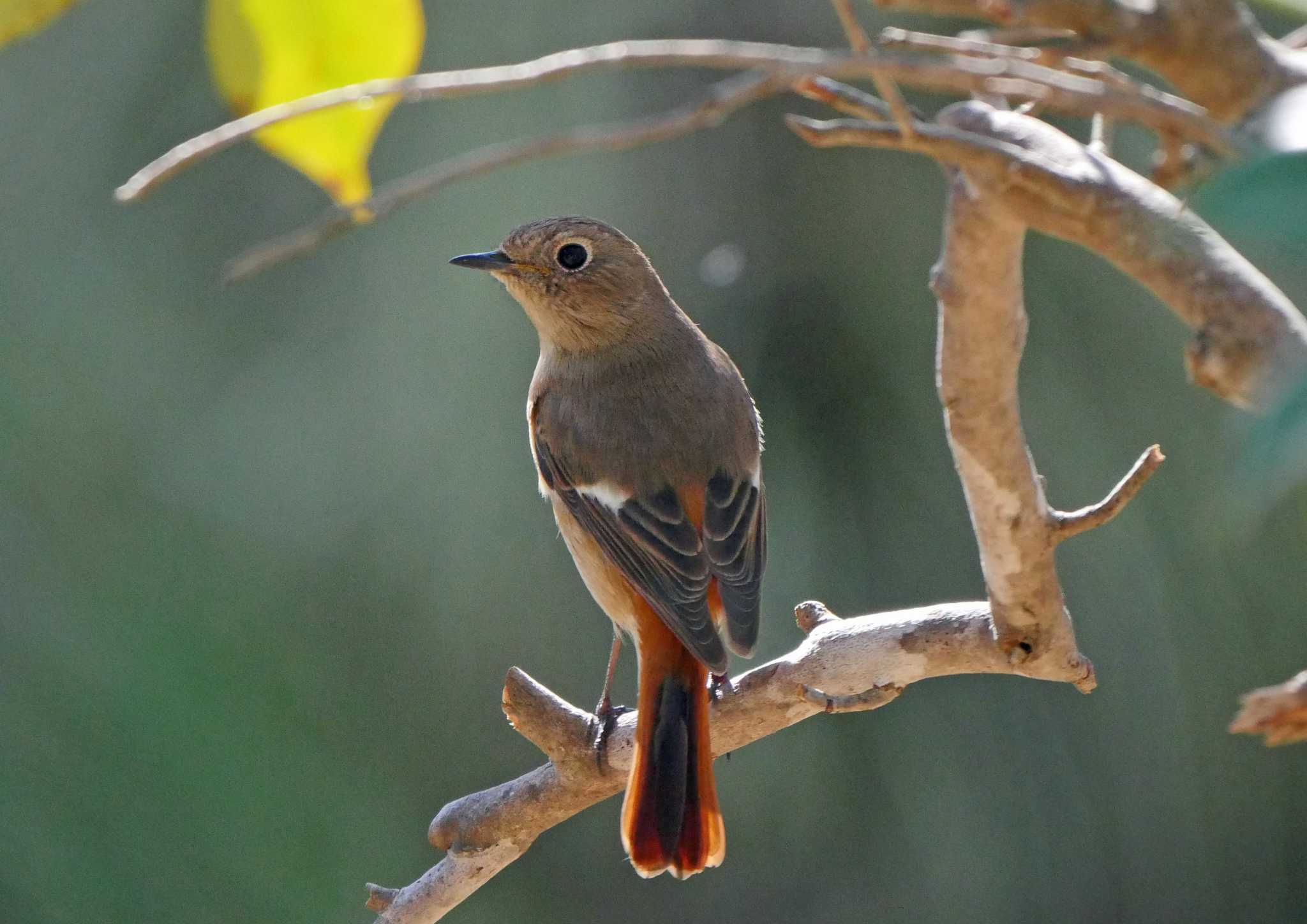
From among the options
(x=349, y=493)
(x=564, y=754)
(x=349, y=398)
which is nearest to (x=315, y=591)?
(x=349, y=493)

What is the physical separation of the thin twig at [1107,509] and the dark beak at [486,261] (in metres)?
1.33

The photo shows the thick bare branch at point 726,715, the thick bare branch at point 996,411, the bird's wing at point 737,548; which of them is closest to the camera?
the thick bare branch at point 996,411

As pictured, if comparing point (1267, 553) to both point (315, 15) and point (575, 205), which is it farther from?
point (315, 15)

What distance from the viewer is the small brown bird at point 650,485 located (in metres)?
1.98

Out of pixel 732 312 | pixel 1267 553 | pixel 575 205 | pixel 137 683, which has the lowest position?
pixel 1267 553

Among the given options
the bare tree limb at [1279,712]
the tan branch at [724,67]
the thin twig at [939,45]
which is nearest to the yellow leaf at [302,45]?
the tan branch at [724,67]

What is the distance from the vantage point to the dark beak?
2.57 m

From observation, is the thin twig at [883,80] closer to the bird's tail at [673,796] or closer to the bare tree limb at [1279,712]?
the bare tree limb at [1279,712]

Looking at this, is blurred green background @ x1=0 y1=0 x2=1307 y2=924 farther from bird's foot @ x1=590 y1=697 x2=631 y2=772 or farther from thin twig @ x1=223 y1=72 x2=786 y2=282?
thin twig @ x1=223 y1=72 x2=786 y2=282

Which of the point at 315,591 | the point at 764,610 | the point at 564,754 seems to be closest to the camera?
the point at 564,754

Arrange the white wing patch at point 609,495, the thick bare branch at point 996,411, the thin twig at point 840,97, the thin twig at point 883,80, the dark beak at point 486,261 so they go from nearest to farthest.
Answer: the thin twig at point 883,80
the thick bare branch at point 996,411
the thin twig at point 840,97
the white wing patch at point 609,495
the dark beak at point 486,261

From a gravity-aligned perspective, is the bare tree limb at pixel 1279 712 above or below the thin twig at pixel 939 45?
below

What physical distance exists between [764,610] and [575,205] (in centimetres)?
118

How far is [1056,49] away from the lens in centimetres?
176
